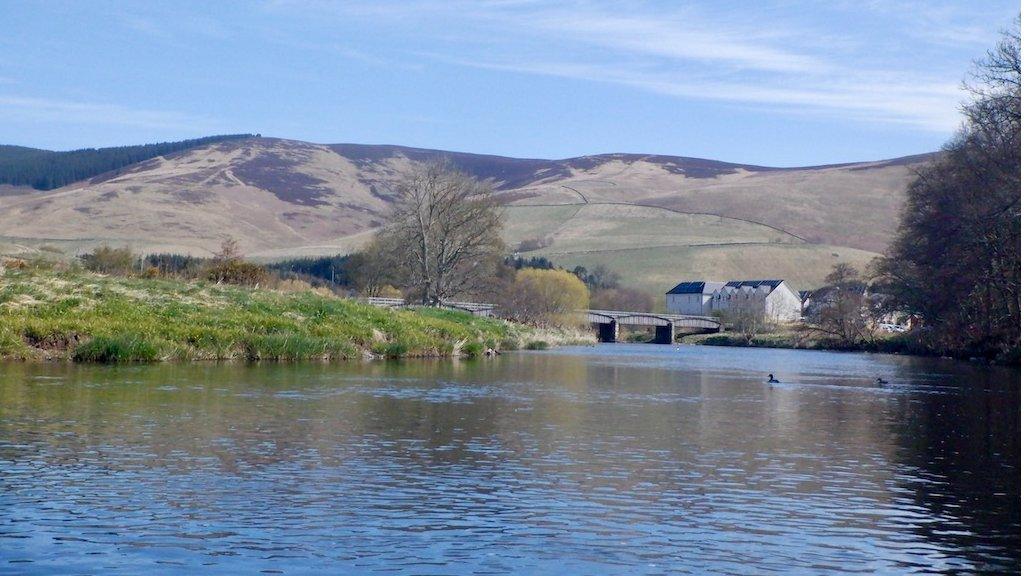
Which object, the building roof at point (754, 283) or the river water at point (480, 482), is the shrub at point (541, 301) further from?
the river water at point (480, 482)

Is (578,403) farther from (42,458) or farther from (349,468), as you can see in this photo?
(42,458)

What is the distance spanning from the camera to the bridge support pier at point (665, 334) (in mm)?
106125

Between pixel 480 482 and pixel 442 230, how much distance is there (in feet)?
208

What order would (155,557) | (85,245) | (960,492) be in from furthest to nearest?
(85,245), (960,492), (155,557)

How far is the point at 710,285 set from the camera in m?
155

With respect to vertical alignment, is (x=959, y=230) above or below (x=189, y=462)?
above

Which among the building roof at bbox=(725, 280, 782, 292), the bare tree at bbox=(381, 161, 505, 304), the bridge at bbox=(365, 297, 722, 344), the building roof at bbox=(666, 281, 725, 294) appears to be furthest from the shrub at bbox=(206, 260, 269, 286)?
the building roof at bbox=(666, 281, 725, 294)

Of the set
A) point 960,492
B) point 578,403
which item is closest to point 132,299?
point 578,403

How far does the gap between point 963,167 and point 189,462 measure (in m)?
45.5

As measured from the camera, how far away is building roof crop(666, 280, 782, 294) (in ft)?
490

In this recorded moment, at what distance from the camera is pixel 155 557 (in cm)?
1021

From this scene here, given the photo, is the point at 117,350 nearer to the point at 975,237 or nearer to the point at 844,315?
the point at 975,237

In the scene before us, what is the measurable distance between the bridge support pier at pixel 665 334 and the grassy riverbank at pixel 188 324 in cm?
5894

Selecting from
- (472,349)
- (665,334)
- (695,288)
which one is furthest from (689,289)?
(472,349)
